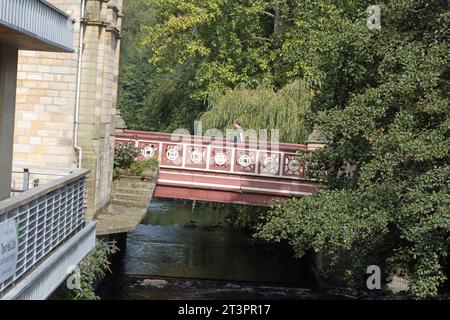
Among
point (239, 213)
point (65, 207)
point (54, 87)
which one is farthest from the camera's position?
point (239, 213)

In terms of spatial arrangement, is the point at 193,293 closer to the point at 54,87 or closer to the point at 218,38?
the point at 54,87

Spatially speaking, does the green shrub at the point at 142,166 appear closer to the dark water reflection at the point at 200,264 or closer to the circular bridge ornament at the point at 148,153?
the circular bridge ornament at the point at 148,153

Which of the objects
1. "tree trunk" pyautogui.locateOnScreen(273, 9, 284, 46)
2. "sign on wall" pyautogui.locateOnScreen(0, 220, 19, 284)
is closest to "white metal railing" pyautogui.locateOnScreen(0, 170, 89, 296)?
"sign on wall" pyautogui.locateOnScreen(0, 220, 19, 284)

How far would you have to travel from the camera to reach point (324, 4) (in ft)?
91.2

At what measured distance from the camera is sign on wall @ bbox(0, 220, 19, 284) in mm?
7750

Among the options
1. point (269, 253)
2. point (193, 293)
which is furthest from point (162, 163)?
point (269, 253)

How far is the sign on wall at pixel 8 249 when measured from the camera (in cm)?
775

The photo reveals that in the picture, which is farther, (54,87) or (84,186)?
Answer: (54,87)

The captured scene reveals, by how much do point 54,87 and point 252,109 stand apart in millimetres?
9578

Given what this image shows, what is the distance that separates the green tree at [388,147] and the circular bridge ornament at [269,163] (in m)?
5.71

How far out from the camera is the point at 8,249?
798 cm

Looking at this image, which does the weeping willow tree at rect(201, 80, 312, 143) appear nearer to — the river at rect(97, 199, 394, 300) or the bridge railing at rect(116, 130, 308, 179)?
the bridge railing at rect(116, 130, 308, 179)

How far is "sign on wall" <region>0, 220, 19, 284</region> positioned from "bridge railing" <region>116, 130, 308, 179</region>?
43.2ft

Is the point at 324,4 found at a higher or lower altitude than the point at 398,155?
higher
